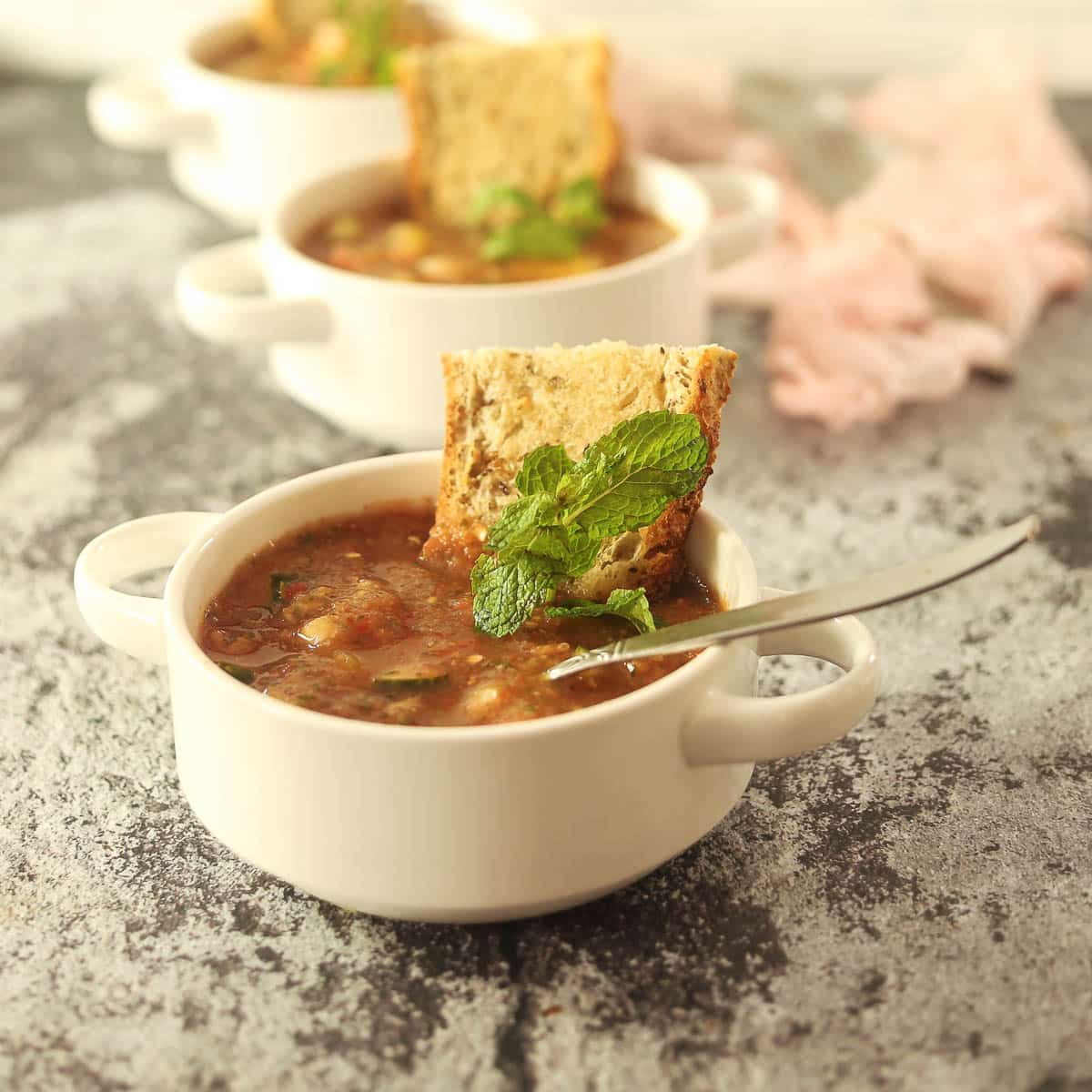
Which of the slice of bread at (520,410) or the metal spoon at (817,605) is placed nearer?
the metal spoon at (817,605)

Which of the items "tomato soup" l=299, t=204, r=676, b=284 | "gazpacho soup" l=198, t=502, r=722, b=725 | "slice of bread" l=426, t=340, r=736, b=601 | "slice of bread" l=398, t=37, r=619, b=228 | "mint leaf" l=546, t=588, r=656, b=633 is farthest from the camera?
"slice of bread" l=398, t=37, r=619, b=228

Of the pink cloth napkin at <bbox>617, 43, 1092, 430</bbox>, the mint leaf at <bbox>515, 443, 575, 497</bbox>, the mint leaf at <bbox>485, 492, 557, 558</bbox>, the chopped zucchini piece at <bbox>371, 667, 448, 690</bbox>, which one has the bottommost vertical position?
the pink cloth napkin at <bbox>617, 43, 1092, 430</bbox>

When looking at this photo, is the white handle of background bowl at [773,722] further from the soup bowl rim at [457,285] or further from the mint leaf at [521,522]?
the soup bowl rim at [457,285]

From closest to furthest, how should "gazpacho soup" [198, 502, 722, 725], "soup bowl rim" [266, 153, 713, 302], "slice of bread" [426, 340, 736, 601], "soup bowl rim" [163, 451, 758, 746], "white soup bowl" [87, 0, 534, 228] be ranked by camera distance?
"soup bowl rim" [163, 451, 758, 746], "gazpacho soup" [198, 502, 722, 725], "slice of bread" [426, 340, 736, 601], "soup bowl rim" [266, 153, 713, 302], "white soup bowl" [87, 0, 534, 228]

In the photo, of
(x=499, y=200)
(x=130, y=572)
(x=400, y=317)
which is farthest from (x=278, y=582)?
(x=499, y=200)

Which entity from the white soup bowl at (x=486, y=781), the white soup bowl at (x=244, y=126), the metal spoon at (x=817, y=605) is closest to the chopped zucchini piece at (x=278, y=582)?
the white soup bowl at (x=486, y=781)

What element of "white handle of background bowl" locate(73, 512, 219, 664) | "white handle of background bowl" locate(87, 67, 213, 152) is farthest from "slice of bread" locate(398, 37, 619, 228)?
"white handle of background bowl" locate(73, 512, 219, 664)

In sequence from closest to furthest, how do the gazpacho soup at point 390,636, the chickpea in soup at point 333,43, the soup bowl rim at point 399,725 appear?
the soup bowl rim at point 399,725
the gazpacho soup at point 390,636
the chickpea in soup at point 333,43

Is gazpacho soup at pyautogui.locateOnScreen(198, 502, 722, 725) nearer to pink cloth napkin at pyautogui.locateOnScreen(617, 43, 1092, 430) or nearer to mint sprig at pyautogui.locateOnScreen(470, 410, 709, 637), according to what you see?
mint sprig at pyautogui.locateOnScreen(470, 410, 709, 637)
